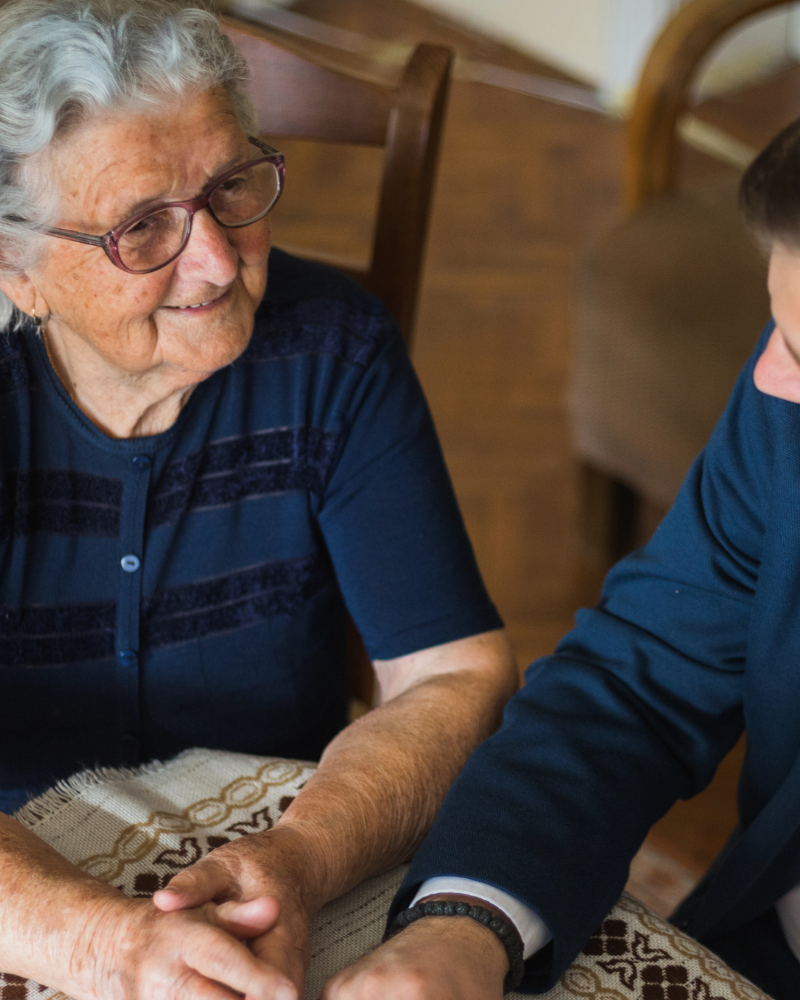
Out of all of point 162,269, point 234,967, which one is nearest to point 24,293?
point 162,269

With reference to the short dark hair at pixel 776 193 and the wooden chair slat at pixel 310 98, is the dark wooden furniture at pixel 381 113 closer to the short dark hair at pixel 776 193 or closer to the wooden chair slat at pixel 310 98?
the wooden chair slat at pixel 310 98

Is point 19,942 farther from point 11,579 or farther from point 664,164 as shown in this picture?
point 664,164

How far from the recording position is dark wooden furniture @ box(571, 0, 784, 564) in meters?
2.32

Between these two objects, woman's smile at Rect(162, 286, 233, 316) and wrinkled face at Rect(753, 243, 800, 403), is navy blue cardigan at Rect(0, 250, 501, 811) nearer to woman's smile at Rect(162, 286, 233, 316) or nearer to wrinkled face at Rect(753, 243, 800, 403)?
woman's smile at Rect(162, 286, 233, 316)

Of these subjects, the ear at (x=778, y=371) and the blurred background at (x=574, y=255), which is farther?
the blurred background at (x=574, y=255)

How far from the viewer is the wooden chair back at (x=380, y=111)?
129 cm

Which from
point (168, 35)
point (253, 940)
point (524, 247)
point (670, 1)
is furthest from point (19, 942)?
point (670, 1)

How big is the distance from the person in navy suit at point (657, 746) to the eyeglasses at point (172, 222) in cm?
49

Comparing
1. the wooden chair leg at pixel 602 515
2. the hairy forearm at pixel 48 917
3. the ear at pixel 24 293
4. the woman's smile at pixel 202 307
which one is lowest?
the wooden chair leg at pixel 602 515

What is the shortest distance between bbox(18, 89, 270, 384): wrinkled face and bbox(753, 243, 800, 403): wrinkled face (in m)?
0.51

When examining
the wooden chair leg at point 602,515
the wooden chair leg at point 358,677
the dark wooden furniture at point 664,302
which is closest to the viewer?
the wooden chair leg at point 358,677

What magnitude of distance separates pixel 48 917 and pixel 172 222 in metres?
0.61

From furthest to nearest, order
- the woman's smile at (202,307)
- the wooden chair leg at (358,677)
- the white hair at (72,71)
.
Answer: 1. the wooden chair leg at (358,677)
2. the woman's smile at (202,307)
3. the white hair at (72,71)

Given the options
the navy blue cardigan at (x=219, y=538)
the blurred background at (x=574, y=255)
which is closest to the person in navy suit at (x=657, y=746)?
the navy blue cardigan at (x=219, y=538)
